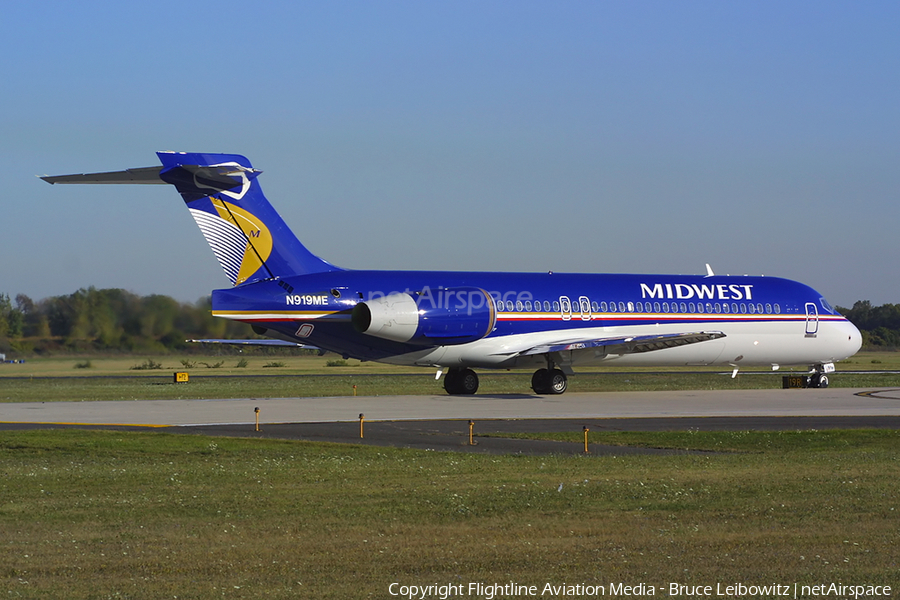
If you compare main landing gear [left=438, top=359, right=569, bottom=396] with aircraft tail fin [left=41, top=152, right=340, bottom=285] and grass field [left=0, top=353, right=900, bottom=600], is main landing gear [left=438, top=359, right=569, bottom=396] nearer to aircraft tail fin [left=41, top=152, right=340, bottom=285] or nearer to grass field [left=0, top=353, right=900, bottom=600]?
aircraft tail fin [left=41, top=152, right=340, bottom=285]

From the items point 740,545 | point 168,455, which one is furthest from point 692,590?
point 168,455

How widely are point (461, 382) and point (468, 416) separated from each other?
33.9 feet

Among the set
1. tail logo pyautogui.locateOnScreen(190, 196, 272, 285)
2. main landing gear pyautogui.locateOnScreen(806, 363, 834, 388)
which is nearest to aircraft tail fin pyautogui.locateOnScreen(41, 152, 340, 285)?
tail logo pyautogui.locateOnScreen(190, 196, 272, 285)

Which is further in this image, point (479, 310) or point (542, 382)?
point (542, 382)

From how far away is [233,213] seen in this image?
1302 inches

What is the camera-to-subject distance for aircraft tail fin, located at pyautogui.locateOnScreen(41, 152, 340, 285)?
32000 mm

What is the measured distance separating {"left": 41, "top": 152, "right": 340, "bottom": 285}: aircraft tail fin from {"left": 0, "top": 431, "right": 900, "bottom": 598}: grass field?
13.8m

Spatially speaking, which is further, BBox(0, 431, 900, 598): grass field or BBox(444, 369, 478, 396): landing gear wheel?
BBox(444, 369, 478, 396): landing gear wheel

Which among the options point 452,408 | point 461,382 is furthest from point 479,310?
point 452,408

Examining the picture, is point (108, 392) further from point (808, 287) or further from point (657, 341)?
point (808, 287)

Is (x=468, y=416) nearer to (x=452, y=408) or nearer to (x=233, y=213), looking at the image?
(x=452, y=408)

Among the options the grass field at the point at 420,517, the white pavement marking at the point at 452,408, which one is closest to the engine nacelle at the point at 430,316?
the white pavement marking at the point at 452,408

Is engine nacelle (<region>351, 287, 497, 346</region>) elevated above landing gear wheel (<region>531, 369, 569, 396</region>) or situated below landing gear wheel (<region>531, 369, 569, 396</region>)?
above

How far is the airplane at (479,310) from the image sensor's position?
108 ft
